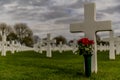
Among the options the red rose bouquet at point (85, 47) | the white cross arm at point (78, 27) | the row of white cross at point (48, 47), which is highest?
the white cross arm at point (78, 27)

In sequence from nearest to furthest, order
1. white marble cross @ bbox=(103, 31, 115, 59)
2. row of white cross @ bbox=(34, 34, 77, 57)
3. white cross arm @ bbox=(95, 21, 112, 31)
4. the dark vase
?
the dark vase → white cross arm @ bbox=(95, 21, 112, 31) → white marble cross @ bbox=(103, 31, 115, 59) → row of white cross @ bbox=(34, 34, 77, 57)

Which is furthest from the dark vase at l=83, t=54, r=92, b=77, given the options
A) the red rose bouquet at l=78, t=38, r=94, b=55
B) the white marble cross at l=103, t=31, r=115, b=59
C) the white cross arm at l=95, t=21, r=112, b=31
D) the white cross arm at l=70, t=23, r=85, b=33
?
the white marble cross at l=103, t=31, r=115, b=59

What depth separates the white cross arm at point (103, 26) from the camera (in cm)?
1388

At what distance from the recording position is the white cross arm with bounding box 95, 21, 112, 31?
13883mm

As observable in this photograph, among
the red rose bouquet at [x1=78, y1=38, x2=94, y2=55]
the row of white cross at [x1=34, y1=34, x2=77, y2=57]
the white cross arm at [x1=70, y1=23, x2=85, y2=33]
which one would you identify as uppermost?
the white cross arm at [x1=70, y1=23, x2=85, y2=33]

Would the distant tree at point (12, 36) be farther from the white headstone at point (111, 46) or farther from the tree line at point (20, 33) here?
the white headstone at point (111, 46)

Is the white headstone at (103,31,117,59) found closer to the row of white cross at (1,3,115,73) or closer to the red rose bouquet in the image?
the row of white cross at (1,3,115,73)

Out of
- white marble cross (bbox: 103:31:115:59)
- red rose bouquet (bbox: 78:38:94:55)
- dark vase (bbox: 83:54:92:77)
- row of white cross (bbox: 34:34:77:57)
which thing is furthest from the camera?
row of white cross (bbox: 34:34:77:57)

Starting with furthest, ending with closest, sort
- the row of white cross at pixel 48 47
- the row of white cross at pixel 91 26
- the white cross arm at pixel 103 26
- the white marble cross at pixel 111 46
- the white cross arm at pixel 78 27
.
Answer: the row of white cross at pixel 48 47 < the white marble cross at pixel 111 46 < the white cross arm at pixel 78 27 < the row of white cross at pixel 91 26 < the white cross arm at pixel 103 26

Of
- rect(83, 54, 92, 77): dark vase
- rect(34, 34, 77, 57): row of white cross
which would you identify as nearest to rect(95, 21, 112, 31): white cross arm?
rect(83, 54, 92, 77): dark vase

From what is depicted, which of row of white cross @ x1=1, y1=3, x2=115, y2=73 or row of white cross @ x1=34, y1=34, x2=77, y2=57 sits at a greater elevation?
row of white cross @ x1=1, y1=3, x2=115, y2=73

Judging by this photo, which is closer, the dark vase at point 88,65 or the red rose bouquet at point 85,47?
the dark vase at point 88,65

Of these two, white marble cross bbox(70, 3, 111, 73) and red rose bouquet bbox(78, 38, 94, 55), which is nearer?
red rose bouquet bbox(78, 38, 94, 55)

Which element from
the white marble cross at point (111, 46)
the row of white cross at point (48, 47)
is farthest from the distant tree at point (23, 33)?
the white marble cross at point (111, 46)
